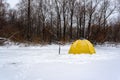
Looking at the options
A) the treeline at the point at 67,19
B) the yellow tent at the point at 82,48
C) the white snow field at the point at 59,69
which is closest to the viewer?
the white snow field at the point at 59,69

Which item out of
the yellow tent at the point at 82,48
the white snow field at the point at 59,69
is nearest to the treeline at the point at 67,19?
the yellow tent at the point at 82,48

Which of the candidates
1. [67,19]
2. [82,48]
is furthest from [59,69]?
[67,19]

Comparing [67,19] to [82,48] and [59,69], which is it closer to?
[82,48]

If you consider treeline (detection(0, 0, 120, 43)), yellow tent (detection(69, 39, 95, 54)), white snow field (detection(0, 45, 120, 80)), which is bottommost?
white snow field (detection(0, 45, 120, 80))

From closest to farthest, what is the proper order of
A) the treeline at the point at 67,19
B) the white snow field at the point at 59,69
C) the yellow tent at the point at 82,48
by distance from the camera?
the white snow field at the point at 59,69, the yellow tent at the point at 82,48, the treeline at the point at 67,19

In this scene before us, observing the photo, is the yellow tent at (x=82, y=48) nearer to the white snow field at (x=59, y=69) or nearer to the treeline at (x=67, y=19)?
the white snow field at (x=59, y=69)

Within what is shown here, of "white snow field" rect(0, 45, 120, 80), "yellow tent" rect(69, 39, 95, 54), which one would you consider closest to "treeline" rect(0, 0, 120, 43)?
"yellow tent" rect(69, 39, 95, 54)

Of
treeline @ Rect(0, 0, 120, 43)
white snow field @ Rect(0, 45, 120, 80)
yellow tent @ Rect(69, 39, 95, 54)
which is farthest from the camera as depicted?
treeline @ Rect(0, 0, 120, 43)

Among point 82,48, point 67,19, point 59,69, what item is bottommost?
point 59,69

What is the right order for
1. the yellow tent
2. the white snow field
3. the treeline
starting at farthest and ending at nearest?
the treeline < the yellow tent < the white snow field

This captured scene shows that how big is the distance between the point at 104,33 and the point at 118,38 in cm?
524

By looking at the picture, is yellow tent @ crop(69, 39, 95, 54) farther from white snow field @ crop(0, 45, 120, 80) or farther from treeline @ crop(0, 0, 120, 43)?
treeline @ crop(0, 0, 120, 43)

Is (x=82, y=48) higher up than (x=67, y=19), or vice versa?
(x=67, y=19)

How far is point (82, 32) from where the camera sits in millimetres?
38281
